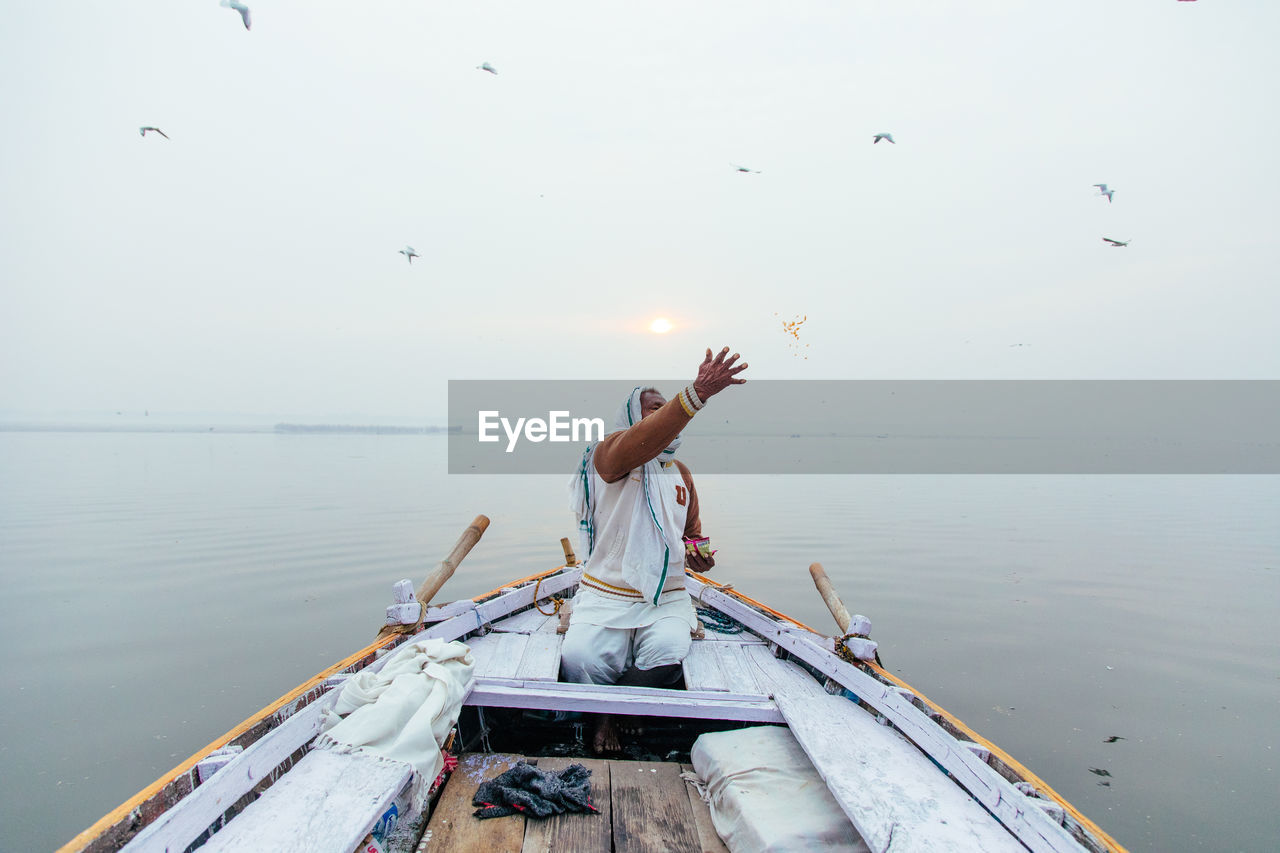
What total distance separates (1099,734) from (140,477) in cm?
2336

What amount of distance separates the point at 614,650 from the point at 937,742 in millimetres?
1590

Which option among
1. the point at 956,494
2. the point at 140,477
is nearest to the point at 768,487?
the point at 956,494

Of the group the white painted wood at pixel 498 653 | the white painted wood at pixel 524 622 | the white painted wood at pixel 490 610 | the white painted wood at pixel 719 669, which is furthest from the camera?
the white painted wood at pixel 524 622

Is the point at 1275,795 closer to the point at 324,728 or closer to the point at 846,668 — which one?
the point at 846,668

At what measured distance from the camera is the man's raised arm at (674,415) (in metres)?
2.72

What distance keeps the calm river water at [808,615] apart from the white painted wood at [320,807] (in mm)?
2387

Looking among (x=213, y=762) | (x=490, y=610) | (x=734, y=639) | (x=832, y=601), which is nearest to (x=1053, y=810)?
(x=832, y=601)

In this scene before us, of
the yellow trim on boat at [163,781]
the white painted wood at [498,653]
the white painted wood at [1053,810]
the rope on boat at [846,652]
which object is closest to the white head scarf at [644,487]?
the white painted wood at [498,653]

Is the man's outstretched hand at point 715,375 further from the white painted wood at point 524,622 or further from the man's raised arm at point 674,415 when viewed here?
the white painted wood at point 524,622

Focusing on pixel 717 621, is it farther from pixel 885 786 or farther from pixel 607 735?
pixel 885 786

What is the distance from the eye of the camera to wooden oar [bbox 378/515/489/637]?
3488mm

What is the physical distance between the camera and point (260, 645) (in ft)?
18.8

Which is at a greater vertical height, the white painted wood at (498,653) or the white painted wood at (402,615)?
the white painted wood at (402,615)

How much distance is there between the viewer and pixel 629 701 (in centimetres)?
269
